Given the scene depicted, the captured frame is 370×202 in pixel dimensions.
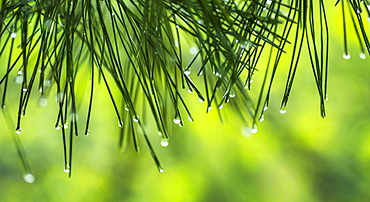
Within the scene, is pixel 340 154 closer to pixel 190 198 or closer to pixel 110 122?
pixel 190 198

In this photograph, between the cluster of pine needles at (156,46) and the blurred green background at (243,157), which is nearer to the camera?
the cluster of pine needles at (156,46)

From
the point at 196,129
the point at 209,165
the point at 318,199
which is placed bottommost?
the point at 318,199

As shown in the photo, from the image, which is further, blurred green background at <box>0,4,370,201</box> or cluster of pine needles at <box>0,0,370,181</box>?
blurred green background at <box>0,4,370,201</box>

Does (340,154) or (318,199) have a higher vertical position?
(340,154)

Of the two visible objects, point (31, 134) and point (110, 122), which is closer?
point (31, 134)

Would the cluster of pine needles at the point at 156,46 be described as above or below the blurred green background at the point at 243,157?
above

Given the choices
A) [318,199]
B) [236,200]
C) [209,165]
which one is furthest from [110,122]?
[318,199]

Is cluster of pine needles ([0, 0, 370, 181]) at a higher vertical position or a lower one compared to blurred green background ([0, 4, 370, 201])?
higher
